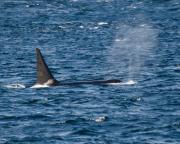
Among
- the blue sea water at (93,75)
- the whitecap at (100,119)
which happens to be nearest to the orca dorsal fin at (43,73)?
the blue sea water at (93,75)

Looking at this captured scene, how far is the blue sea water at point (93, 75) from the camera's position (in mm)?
60906

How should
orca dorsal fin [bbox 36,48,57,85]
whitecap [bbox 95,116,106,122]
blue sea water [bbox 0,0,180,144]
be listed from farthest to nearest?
orca dorsal fin [bbox 36,48,57,85]
whitecap [bbox 95,116,106,122]
blue sea water [bbox 0,0,180,144]

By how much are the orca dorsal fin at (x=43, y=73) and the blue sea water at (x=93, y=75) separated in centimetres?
164

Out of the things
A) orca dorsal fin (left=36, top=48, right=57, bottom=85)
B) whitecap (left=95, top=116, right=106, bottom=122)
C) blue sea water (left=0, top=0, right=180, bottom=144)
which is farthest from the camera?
orca dorsal fin (left=36, top=48, right=57, bottom=85)

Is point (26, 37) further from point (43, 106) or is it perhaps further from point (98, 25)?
point (43, 106)

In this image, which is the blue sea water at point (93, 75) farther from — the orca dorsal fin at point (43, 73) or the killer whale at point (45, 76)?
the orca dorsal fin at point (43, 73)

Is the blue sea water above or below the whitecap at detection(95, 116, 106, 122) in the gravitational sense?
below

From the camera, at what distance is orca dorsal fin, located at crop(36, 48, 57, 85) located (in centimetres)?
8094

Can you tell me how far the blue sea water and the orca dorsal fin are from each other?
164 centimetres

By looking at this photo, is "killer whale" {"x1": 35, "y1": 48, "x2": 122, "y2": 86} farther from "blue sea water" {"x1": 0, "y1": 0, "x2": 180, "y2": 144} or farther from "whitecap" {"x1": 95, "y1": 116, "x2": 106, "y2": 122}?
"whitecap" {"x1": 95, "y1": 116, "x2": 106, "y2": 122}

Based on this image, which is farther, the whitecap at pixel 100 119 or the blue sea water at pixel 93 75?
the whitecap at pixel 100 119

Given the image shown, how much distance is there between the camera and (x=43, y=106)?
2778 inches

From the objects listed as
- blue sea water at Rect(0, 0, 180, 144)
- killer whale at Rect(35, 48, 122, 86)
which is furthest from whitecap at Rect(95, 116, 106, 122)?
killer whale at Rect(35, 48, 122, 86)

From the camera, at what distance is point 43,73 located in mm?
81062
